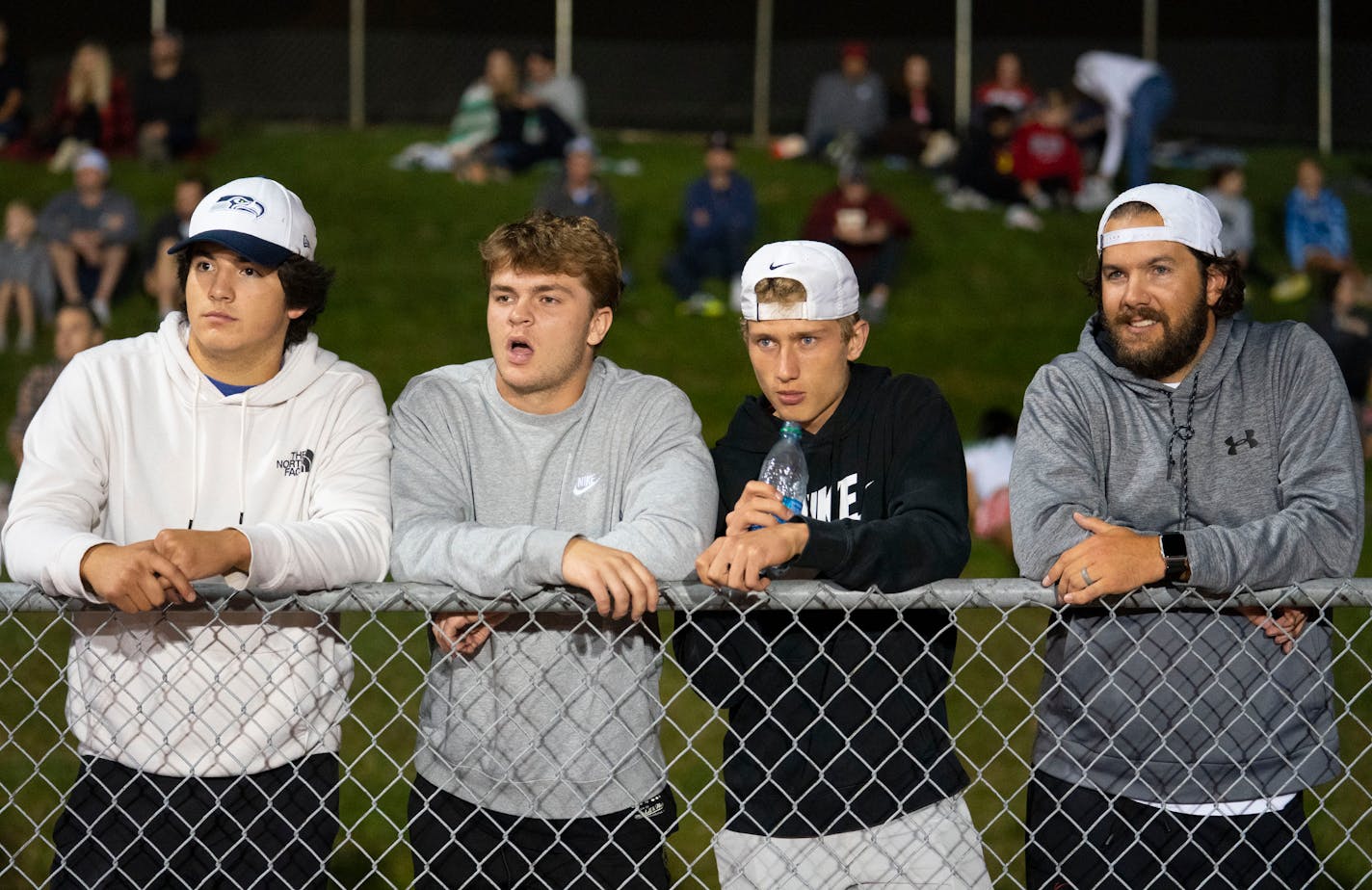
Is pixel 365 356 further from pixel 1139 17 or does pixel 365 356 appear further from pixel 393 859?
pixel 1139 17

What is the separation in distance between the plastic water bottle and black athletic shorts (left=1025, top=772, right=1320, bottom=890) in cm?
78

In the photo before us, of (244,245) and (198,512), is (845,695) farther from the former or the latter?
(244,245)

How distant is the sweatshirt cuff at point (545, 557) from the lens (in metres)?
2.70

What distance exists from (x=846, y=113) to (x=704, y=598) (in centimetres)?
1420

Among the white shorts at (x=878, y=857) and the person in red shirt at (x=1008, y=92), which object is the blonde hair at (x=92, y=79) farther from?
the white shorts at (x=878, y=857)

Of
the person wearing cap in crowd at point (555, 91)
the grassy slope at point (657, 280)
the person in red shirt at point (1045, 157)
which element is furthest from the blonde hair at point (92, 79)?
the person in red shirt at point (1045, 157)

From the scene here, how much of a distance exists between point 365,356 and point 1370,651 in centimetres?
799

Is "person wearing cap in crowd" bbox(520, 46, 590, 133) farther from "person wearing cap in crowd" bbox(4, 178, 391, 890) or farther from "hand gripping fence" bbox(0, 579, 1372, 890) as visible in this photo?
"person wearing cap in crowd" bbox(4, 178, 391, 890)

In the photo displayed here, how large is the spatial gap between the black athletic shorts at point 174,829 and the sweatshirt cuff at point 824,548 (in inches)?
43.6

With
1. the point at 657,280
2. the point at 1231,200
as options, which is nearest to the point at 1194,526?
the point at 657,280

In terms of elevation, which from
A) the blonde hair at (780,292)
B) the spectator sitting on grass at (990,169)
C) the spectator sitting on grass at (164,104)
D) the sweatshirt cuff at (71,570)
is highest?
the spectator sitting on grass at (164,104)

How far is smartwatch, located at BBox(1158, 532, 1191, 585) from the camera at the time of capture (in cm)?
276

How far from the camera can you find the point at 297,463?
3.04 meters

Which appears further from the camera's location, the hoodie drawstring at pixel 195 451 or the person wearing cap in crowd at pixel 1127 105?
the person wearing cap in crowd at pixel 1127 105
